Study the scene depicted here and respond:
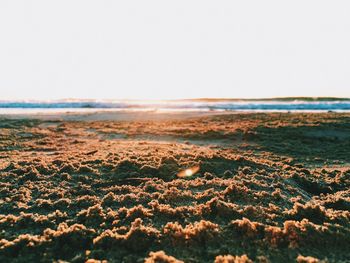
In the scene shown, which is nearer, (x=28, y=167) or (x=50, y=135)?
(x=28, y=167)

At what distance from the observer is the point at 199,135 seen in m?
16.2

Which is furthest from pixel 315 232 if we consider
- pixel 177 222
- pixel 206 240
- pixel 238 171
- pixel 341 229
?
pixel 238 171

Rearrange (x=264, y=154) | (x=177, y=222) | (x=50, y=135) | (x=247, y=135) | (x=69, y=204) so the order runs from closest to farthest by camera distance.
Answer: (x=177, y=222) < (x=69, y=204) < (x=264, y=154) < (x=247, y=135) < (x=50, y=135)

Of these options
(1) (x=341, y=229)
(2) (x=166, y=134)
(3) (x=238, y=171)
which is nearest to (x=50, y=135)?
(2) (x=166, y=134)

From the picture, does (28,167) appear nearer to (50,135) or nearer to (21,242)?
(21,242)

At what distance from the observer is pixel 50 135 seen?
16.7m

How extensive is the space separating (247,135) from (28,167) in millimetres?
9135

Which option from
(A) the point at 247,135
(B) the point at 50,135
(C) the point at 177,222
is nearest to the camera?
(C) the point at 177,222

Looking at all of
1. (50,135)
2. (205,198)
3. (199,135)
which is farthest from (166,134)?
(205,198)

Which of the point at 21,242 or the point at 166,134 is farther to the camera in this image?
the point at 166,134

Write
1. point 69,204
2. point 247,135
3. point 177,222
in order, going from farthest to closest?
point 247,135 < point 69,204 < point 177,222

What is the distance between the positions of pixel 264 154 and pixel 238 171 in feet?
13.2

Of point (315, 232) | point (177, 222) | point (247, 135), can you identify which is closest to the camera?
point (315, 232)

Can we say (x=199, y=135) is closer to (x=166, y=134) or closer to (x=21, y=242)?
(x=166, y=134)
